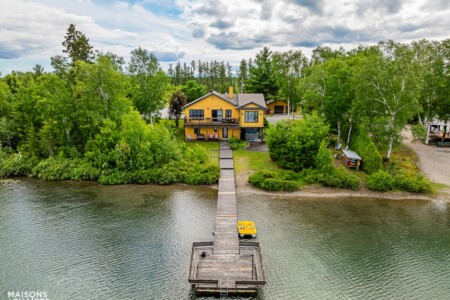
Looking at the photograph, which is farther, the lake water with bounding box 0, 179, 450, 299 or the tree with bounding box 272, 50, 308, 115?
the tree with bounding box 272, 50, 308, 115

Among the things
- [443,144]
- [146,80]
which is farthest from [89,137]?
[443,144]

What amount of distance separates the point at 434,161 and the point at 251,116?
24895mm

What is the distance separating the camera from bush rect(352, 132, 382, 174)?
37.3m

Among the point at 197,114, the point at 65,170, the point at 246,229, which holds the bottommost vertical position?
the point at 246,229

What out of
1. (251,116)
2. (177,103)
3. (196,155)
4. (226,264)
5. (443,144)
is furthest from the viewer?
(177,103)

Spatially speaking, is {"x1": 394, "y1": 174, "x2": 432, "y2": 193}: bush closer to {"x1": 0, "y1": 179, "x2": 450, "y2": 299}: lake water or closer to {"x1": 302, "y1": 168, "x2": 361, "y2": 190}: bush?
{"x1": 0, "y1": 179, "x2": 450, "y2": 299}: lake water

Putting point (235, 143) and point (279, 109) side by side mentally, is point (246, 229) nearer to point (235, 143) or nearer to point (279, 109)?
point (235, 143)

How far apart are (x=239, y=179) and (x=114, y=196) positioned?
45.3 feet

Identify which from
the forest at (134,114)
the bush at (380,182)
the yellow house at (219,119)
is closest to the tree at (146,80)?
the forest at (134,114)

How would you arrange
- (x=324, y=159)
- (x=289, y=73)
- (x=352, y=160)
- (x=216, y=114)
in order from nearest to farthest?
(x=324, y=159) → (x=352, y=160) → (x=216, y=114) → (x=289, y=73)

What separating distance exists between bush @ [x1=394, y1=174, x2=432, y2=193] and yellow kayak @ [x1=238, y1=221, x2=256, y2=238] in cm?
1904

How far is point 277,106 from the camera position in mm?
74062

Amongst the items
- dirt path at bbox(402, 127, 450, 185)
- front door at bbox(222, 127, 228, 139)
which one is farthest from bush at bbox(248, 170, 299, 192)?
front door at bbox(222, 127, 228, 139)

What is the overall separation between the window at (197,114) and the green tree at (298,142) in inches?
580
